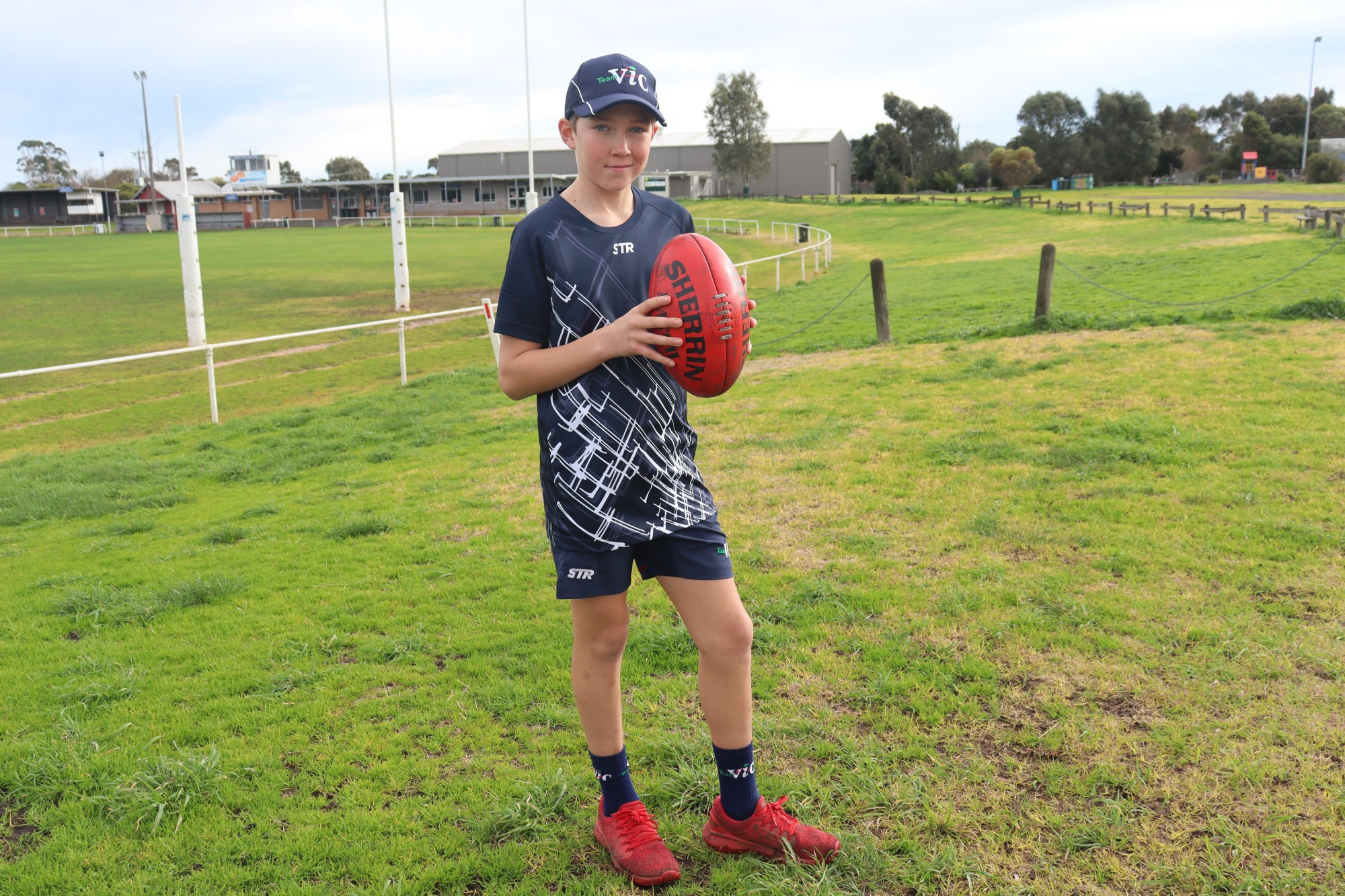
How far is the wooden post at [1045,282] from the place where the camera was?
12562mm

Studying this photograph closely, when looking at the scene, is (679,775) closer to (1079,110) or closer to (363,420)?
(363,420)

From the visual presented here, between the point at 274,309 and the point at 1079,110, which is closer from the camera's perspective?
the point at 274,309

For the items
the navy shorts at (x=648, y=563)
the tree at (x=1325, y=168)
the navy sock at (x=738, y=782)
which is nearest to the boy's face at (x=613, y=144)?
the navy shorts at (x=648, y=563)

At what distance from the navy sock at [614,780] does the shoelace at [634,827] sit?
0.03m

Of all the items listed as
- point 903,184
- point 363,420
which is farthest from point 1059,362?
point 903,184

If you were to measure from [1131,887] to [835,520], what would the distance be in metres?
3.32

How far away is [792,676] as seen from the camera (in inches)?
153

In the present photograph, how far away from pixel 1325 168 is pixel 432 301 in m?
58.1

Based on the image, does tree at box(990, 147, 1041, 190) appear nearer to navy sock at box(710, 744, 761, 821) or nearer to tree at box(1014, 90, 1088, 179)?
tree at box(1014, 90, 1088, 179)

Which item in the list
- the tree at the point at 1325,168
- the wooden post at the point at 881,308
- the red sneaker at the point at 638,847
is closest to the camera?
the red sneaker at the point at 638,847

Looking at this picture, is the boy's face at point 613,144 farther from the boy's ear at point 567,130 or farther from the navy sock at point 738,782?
the navy sock at point 738,782

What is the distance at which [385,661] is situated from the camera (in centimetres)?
430

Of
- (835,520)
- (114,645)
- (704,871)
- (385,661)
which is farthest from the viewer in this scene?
(835,520)

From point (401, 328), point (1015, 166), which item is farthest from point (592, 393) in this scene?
point (1015, 166)
